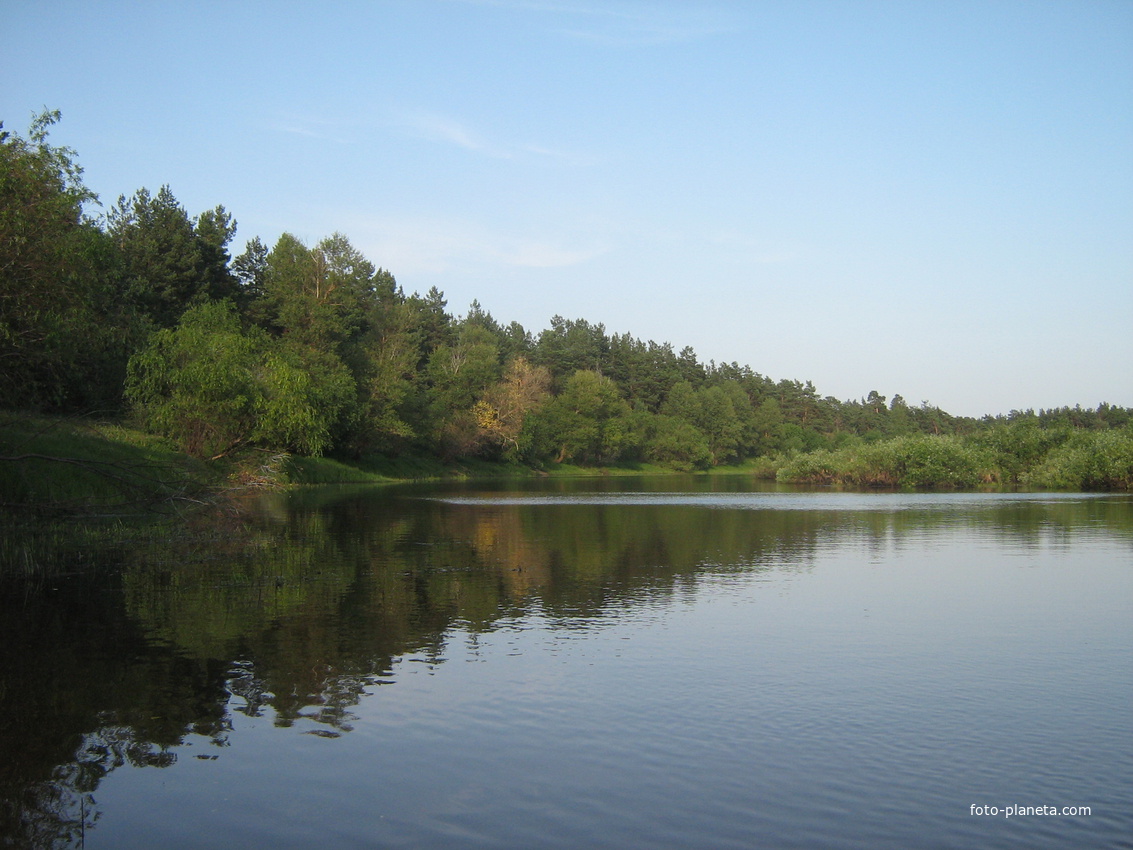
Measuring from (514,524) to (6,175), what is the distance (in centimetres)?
2031

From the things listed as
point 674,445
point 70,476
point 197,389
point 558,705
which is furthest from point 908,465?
point 558,705

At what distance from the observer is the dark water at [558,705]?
25.3ft

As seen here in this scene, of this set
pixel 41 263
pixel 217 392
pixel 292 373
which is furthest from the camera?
pixel 292 373

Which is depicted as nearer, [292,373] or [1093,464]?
[292,373]

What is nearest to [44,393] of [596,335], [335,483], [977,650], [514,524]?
[514,524]

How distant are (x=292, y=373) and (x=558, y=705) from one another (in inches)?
1930

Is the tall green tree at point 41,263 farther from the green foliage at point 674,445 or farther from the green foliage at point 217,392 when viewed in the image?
the green foliage at point 674,445

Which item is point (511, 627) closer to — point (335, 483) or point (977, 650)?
point (977, 650)

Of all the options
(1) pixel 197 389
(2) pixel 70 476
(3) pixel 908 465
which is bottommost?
(2) pixel 70 476

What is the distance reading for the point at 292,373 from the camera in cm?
5650

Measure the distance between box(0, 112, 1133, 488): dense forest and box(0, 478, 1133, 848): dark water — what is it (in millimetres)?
7678

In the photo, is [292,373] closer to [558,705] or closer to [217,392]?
[217,392]

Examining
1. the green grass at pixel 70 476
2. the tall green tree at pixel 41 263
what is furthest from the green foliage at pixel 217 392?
the tall green tree at pixel 41 263

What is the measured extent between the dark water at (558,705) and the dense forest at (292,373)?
768 centimetres
